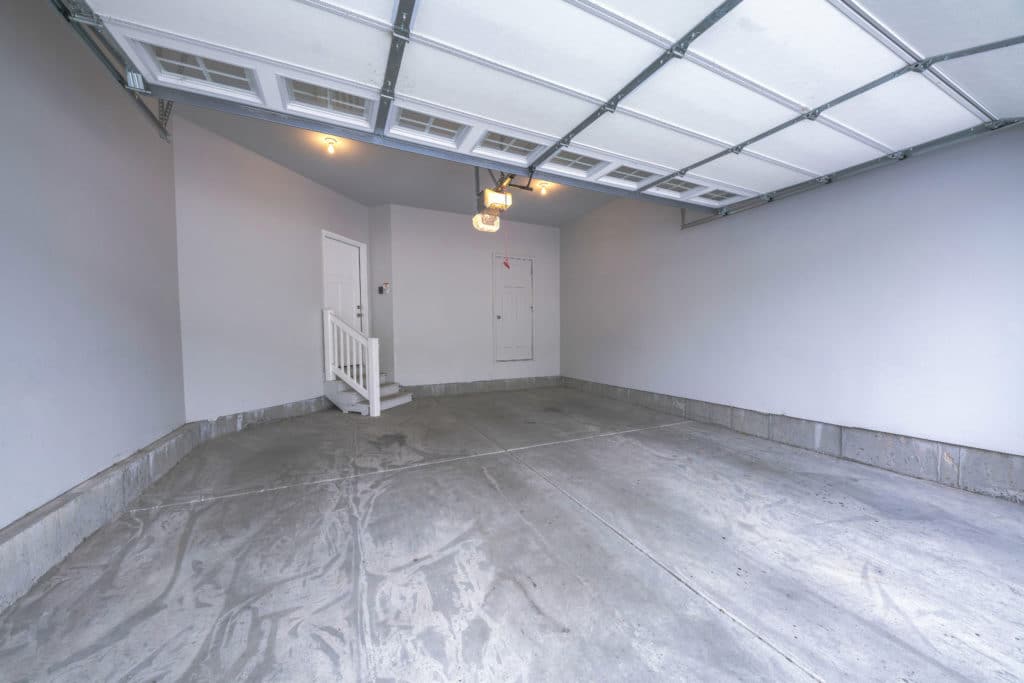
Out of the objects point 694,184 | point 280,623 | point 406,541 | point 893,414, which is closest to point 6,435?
point 280,623

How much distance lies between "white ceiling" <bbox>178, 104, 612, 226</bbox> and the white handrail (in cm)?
191

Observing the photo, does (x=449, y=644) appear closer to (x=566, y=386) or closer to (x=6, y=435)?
(x=6, y=435)

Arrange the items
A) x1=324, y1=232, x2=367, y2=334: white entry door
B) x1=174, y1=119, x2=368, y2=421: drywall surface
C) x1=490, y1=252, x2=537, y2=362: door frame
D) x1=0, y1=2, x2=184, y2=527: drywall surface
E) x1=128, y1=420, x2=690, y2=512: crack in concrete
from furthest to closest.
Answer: x1=490, y1=252, x2=537, y2=362: door frame → x1=324, y1=232, x2=367, y2=334: white entry door → x1=174, y1=119, x2=368, y2=421: drywall surface → x1=128, y1=420, x2=690, y2=512: crack in concrete → x1=0, y1=2, x2=184, y2=527: drywall surface

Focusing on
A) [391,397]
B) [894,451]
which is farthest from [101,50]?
[894,451]

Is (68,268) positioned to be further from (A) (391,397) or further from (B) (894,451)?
(B) (894,451)

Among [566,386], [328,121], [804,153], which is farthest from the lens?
[566,386]

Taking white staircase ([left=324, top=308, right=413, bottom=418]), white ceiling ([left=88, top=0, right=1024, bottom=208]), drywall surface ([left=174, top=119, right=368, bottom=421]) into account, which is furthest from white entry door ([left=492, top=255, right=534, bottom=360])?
white ceiling ([left=88, top=0, right=1024, bottom=208])

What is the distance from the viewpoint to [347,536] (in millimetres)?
2135

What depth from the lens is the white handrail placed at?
490cm

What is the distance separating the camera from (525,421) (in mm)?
4824

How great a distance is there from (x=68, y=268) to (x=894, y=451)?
20.3 feet

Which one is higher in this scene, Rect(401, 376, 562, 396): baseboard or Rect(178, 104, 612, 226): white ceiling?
Rect(178, 104, 612, 226): white ceiling

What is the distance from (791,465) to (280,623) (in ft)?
12.9

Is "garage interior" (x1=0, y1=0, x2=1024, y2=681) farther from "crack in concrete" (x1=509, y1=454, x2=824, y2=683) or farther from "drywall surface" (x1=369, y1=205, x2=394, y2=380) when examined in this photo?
"drywall surface" (x1=369, y1=205, x2=394, y2=380)
